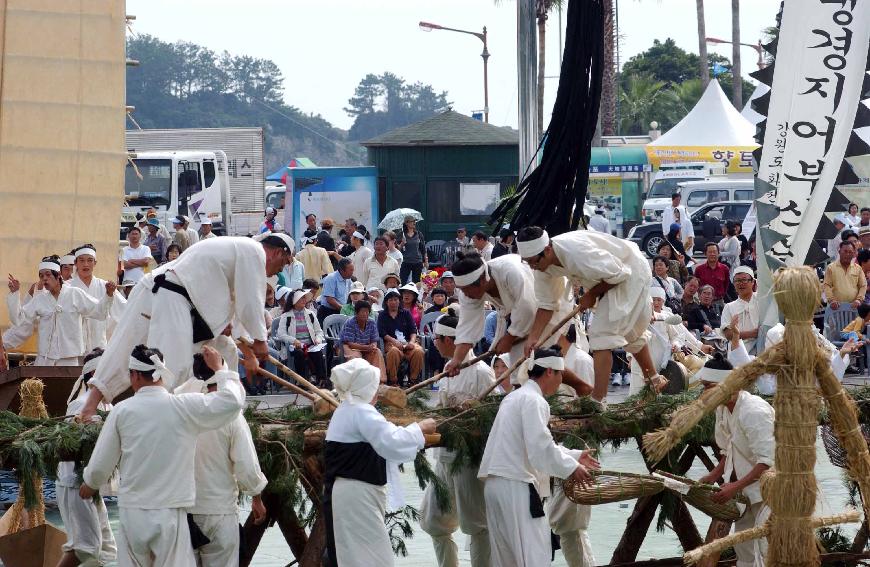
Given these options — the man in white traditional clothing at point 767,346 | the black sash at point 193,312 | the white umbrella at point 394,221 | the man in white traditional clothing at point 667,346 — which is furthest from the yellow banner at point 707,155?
the black sash at point 193,312

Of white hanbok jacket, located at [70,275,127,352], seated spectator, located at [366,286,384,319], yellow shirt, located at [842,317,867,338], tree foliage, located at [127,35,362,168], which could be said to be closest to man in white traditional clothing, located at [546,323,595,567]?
white hanbok jacket, located at [70,275,127,352]

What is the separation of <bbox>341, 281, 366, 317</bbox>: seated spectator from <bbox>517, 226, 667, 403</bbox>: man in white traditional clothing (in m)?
5.98

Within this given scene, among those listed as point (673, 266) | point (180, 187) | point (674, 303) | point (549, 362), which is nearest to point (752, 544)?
point (549, 362)

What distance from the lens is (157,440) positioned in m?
7.12

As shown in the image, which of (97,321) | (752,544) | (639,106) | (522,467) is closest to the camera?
(522,467)

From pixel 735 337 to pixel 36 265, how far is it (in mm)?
8010

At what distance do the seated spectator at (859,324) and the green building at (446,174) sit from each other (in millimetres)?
12831

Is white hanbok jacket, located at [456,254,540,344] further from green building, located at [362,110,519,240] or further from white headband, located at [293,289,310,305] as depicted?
green building, located at [362,110,519,240]

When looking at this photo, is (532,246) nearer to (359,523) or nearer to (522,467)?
(522,467)

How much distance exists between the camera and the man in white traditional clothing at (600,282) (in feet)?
30.2

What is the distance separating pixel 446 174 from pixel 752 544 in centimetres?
2035

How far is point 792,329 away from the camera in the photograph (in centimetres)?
628

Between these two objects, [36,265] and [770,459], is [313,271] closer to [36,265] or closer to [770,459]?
[36,265]

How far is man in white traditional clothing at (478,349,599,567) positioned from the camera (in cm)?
772
